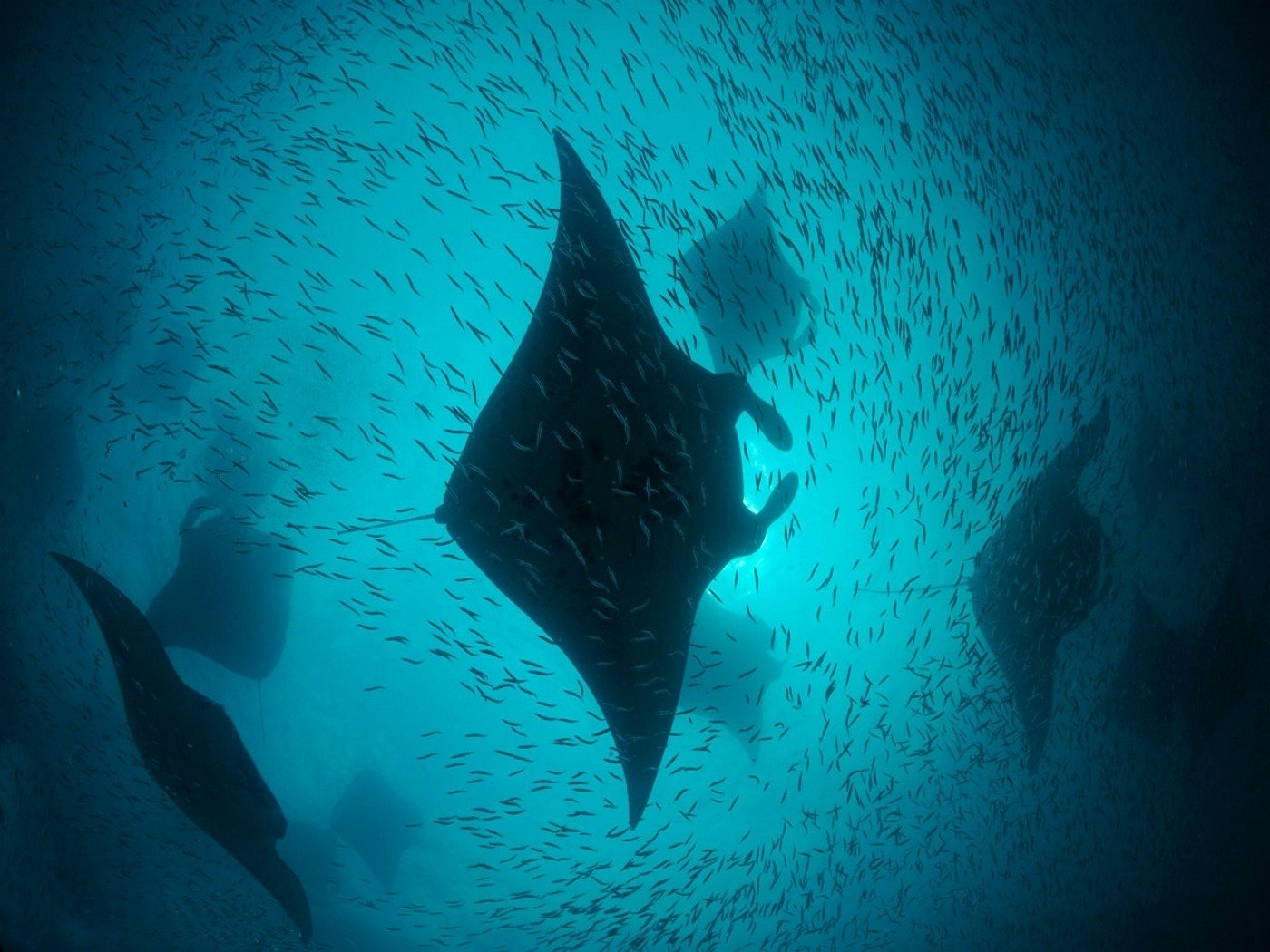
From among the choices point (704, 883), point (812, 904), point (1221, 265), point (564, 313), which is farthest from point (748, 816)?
point (564, 313)

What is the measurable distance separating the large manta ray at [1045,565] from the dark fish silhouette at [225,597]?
1110 cm

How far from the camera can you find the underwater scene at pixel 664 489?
508cm

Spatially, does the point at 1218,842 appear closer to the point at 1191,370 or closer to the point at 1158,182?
the point at 1191,370

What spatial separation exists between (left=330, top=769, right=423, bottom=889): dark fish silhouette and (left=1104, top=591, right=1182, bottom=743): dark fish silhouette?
18964mm

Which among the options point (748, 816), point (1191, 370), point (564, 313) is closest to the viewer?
point (564, 313)

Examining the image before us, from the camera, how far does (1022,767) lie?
1556 cm

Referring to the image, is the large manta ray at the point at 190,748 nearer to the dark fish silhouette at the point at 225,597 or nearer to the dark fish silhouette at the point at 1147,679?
the dark fish silhouette at the point at 225,597

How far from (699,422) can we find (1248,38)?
12.0 meters

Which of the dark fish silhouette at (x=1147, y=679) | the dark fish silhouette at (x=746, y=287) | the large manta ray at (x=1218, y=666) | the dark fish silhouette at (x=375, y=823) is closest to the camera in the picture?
the dark fish silhouette at (x=746, y=287)

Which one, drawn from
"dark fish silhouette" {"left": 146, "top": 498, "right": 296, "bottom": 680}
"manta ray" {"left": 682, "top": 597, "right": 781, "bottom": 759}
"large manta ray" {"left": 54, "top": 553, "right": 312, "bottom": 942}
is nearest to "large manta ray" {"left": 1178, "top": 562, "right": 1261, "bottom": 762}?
"manta ray" {"left": 682, "top": 597, "right": 781, "bottom": 759}

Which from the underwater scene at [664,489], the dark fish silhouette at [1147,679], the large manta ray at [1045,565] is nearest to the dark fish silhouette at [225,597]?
the underwater scene at [664,489]

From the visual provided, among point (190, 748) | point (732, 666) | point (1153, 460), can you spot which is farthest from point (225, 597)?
point (1153, 460)

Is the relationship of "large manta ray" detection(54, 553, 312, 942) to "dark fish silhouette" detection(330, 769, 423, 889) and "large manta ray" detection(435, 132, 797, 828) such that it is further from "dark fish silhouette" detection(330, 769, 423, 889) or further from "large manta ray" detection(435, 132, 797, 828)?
"dark fish silhouette" detection(330, 769, 423, 889)

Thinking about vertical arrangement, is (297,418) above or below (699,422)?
above
